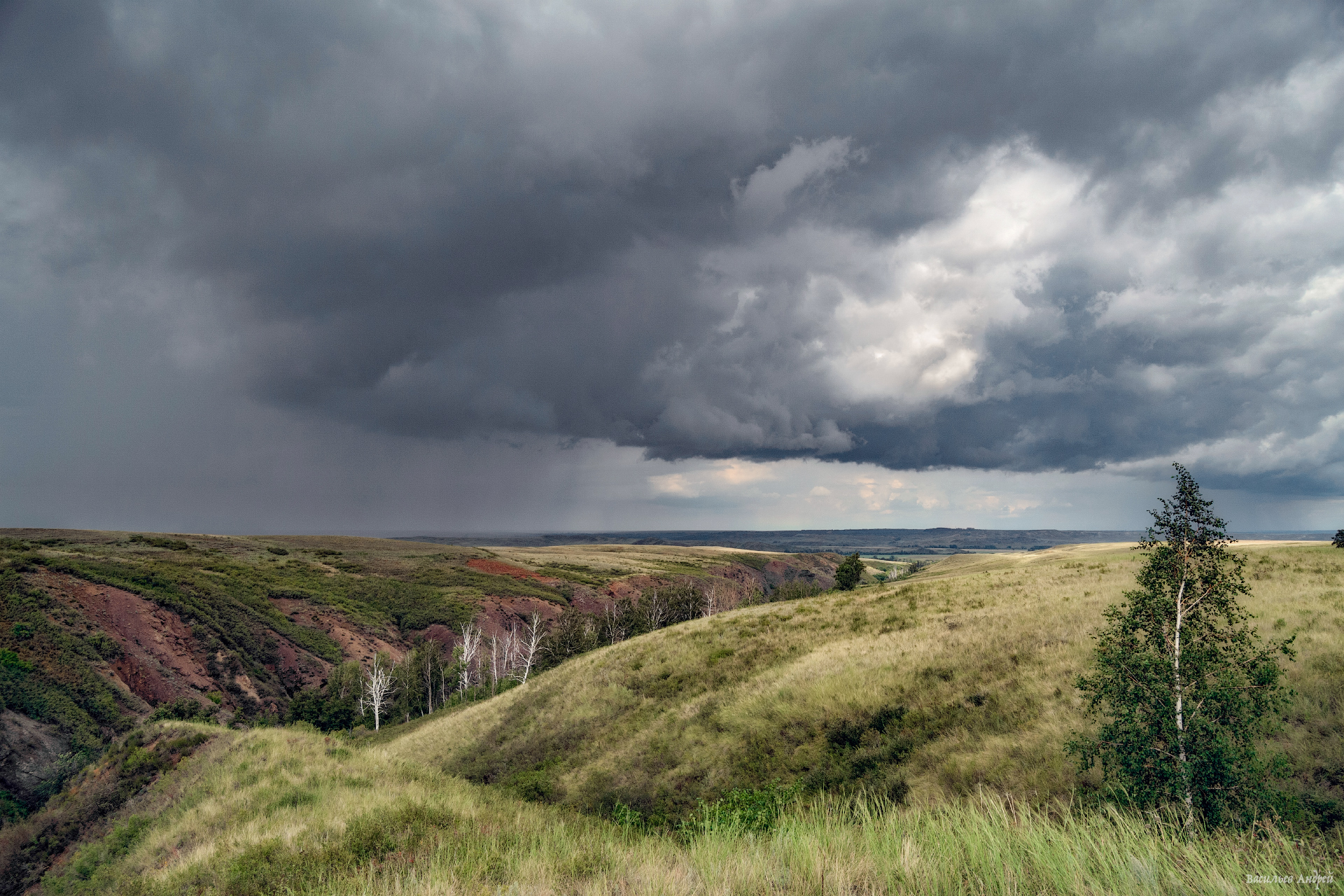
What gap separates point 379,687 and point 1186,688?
77.3 meters

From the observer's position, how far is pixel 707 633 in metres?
29.3

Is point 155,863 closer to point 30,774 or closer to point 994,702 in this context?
point 994,702

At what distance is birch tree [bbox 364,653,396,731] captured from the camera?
2410 inches

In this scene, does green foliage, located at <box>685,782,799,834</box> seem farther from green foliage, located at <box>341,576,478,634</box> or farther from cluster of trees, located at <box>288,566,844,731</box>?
green foliage, located at <box>341,576,478,634</box>

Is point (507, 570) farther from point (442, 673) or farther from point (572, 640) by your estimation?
point (572, 640)

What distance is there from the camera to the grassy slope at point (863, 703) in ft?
36.8

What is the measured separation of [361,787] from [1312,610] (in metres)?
27.3

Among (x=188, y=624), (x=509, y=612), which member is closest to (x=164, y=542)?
(x=188, y=624)

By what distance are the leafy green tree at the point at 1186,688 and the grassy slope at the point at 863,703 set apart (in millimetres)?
2907

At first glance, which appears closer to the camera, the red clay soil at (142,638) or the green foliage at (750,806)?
the green foliage at (750,806)

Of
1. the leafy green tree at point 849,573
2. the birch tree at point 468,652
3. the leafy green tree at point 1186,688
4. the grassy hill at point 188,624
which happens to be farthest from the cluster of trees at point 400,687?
the leafy green tree at point 1186,688

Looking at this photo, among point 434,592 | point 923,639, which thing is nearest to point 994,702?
point 923,639

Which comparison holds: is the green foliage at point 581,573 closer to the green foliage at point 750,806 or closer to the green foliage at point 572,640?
the green foliage at point 572,640

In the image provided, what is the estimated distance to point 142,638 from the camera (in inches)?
2202
